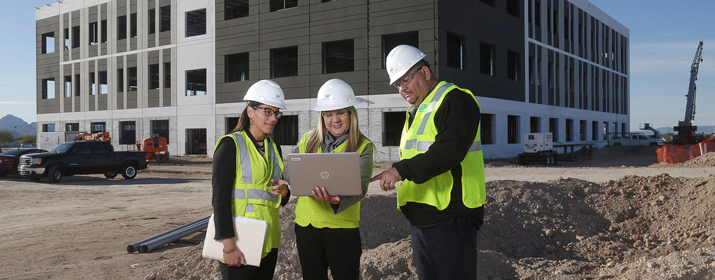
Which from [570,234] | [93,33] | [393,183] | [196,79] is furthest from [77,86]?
[393,183]

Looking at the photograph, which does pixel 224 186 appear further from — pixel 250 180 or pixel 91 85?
→ pixel 91 85

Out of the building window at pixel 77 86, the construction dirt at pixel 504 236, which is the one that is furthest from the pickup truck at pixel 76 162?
the building window at pixel 77 86

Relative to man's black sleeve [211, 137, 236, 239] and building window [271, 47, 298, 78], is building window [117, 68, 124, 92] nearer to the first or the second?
building window [271, 47, 298, 78]

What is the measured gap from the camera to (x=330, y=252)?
3.10 m

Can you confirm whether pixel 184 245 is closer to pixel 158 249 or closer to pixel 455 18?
pixel 158 249

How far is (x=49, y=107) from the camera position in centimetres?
4278

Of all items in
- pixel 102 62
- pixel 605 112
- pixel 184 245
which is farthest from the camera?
pixel 605 112

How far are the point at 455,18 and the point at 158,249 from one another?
72.4 ft

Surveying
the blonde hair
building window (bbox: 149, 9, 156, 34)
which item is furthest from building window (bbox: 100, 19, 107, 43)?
the blonde hair

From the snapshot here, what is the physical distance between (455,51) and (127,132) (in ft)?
87.7

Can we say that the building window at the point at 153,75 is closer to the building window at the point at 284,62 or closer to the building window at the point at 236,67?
the building window at the point at 236,67

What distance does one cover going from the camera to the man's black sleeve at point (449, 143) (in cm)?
255

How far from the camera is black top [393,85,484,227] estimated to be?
8.38 feet

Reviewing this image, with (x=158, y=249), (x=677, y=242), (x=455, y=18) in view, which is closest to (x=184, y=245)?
(x=158, y=249)
